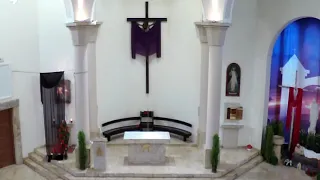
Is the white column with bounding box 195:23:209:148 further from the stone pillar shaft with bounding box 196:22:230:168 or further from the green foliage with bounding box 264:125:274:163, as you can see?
the green foliage with bounding box 264:125:274:163

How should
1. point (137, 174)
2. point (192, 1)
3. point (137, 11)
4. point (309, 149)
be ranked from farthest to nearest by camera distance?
point (137, 11)
point (192, 1)
point (309, 149)
point (137, 174)

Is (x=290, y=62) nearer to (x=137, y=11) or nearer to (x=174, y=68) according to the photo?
(x=174, y=68)

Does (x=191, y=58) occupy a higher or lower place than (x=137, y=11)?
lower

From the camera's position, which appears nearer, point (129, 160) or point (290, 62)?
point (129, 160)

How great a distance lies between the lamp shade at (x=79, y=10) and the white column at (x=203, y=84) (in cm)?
311

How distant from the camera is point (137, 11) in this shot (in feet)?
43.9

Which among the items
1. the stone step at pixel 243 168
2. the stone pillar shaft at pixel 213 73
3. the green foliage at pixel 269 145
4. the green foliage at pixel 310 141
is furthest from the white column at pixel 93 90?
the green foliage at pixel 310 141

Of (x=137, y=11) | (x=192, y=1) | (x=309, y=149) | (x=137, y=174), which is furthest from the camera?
(x=137, y=11)

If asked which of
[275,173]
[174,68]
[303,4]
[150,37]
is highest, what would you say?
[303,4]

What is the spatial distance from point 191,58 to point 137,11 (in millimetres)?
2449

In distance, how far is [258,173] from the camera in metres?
11.3

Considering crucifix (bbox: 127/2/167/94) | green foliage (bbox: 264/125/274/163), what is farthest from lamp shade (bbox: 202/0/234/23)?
green foliage (bbox: 264/125/274/163)

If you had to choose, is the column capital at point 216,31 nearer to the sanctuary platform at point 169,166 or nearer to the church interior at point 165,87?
the church interior at point 165,87

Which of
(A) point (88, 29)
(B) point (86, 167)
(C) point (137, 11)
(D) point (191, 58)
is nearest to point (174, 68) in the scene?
(D) point (191, 58)
